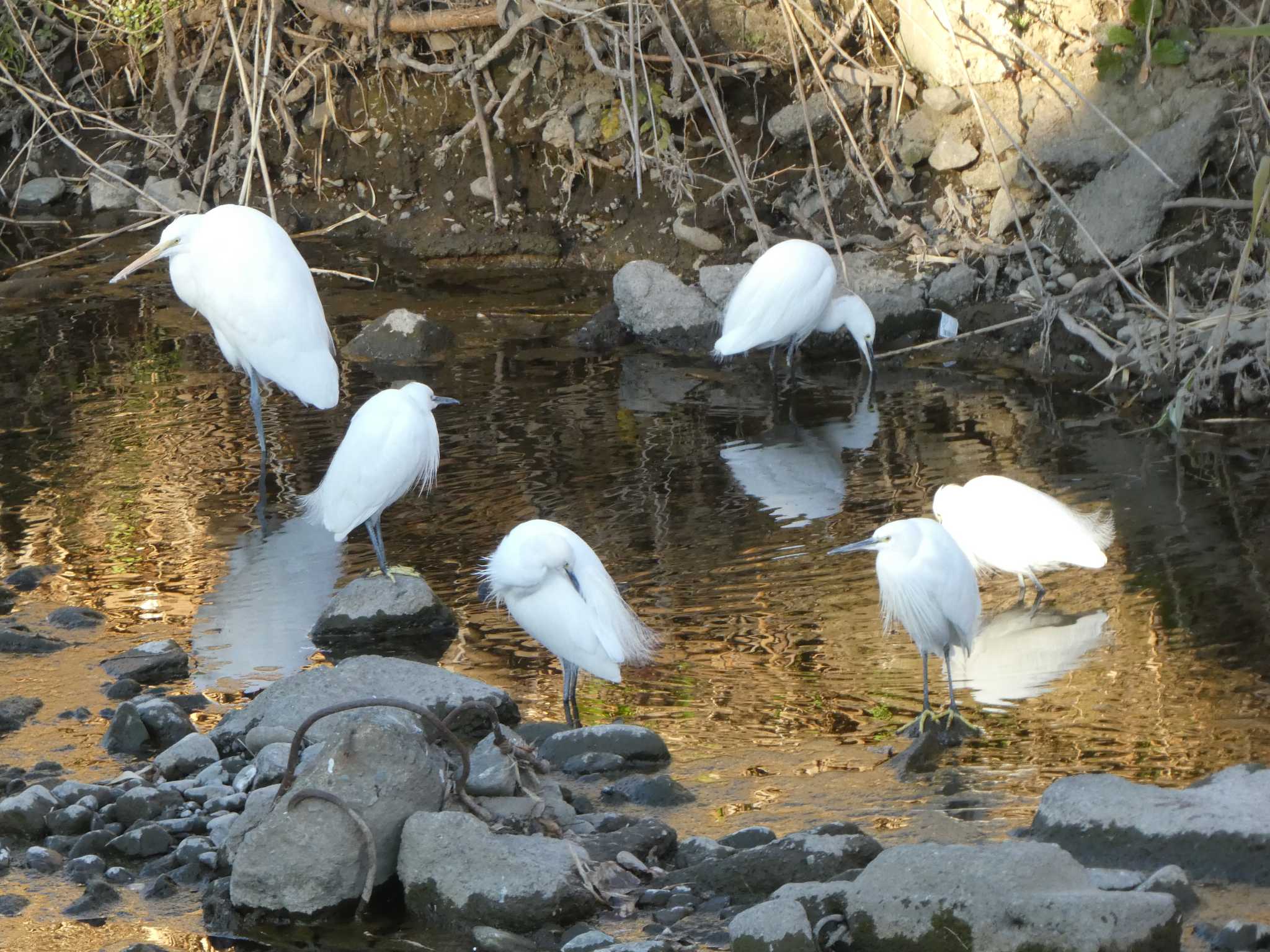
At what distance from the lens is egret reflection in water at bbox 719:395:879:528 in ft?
22.0

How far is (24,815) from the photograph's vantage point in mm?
3912

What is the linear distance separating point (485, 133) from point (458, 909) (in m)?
8.83

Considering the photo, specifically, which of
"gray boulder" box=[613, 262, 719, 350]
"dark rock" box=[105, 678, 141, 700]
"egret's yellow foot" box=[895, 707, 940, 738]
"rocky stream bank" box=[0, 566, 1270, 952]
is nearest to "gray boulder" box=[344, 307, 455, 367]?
"gray boulder" box=[613, 262, 719, 350]

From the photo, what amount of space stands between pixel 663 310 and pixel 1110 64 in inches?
123

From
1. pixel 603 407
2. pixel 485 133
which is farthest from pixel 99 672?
pixel 485 133

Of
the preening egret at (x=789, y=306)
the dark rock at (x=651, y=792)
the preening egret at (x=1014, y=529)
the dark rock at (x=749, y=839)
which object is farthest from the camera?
the preening egret at (x=789, y=306)

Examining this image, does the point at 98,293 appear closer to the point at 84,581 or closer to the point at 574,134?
the point at 574,134

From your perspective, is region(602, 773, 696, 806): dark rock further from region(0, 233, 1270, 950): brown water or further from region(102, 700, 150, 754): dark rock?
region(102, 700, 150, 754): dark rock

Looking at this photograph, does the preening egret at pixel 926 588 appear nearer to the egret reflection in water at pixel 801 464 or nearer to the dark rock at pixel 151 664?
the egret reflection in water at pixel 801 464

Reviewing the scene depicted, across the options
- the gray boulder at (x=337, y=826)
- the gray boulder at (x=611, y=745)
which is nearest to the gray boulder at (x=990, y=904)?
the gray boulder at (x=337, y=826)

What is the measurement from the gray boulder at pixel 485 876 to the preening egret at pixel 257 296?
386 centimetres

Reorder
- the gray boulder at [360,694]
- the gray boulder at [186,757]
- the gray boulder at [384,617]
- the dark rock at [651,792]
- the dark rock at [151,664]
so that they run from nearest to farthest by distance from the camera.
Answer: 1. the dark rock at [651,792]
2. the gray boulder at [186,757]
3. the gray boulder at [360,694]
4. the dark rock at [151,664]
5. the gray boulder at [384,617]

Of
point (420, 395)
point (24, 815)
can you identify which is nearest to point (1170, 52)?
point (420, 395)

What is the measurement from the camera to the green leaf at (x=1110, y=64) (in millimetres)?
9453
